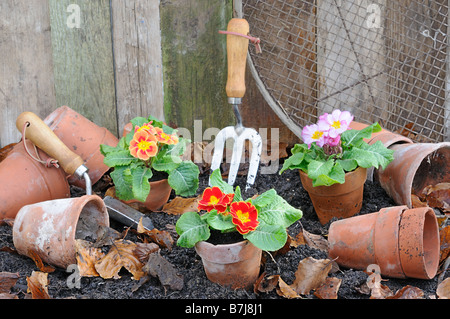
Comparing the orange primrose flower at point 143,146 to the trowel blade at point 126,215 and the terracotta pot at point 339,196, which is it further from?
the terracotta pot at point 339,196

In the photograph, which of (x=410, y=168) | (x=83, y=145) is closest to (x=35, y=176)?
(x=83, y=145)

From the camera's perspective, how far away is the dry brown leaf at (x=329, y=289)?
5.16 ft

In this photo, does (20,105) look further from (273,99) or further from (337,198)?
(337,198)

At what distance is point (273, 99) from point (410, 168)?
74 cm

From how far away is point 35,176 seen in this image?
7.20 feet

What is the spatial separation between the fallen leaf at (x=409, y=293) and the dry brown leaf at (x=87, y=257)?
2.95ft

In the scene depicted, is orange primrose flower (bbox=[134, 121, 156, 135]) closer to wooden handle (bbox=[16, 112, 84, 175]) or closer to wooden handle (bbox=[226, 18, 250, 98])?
wooden handle (bbox=[16, 112, 84, 175])

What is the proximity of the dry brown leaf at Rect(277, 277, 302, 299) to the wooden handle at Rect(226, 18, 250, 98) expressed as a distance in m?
1.04

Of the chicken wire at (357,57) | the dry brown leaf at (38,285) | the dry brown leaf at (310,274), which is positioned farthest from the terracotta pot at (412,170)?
the dry brown leaf at (38,285)

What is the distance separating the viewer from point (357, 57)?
2.79m

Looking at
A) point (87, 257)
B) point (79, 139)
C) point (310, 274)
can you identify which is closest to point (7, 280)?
point (87, 257)

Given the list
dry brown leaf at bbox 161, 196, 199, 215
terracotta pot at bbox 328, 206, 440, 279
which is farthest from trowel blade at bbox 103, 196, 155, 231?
terracotta pot at bbox 328, 206, 440, 279

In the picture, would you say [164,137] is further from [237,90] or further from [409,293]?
[409,293]

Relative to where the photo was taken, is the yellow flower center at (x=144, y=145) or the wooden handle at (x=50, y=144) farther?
the wooden handle at (x=50, y=144)
